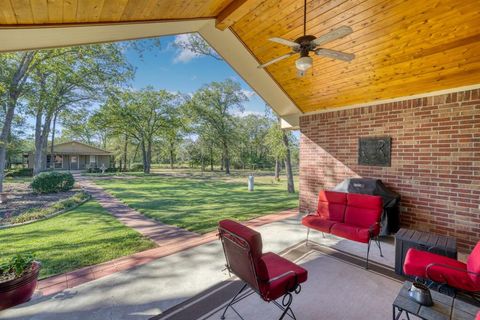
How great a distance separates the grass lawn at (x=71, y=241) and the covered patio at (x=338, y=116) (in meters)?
0.85

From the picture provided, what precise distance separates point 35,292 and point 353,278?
A: 3.95 metres

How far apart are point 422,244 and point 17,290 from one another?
4709mm

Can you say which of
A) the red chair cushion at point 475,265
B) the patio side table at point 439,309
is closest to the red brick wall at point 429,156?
the red chair cushion at point 475,265

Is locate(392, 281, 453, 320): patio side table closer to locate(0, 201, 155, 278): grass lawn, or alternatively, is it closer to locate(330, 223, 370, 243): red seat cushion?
locate(330, 223, 370, 243): red seat cushion

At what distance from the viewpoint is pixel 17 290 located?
226 centimetres

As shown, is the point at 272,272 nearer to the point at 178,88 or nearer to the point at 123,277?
the point at 123,277

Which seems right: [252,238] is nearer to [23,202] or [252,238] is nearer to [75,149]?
[23,202]

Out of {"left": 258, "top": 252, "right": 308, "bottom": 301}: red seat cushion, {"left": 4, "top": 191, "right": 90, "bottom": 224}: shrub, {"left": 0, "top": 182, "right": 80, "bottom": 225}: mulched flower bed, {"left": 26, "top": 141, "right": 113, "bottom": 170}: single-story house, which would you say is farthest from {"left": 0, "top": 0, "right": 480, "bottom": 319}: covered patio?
{"left": 26, "top": 141, "right": 113, "bottom": 170}: single-story house

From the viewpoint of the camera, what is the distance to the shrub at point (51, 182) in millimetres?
9703

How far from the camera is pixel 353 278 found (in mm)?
3027

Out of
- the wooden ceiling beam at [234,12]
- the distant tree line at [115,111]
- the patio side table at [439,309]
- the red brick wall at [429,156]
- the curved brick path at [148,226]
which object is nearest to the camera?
the patio side table at [439,309]

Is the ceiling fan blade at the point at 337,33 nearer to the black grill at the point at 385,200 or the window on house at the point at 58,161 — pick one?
the black grill at the point at 385,200

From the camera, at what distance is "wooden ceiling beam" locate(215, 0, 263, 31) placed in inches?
130

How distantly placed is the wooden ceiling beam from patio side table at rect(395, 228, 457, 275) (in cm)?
402
